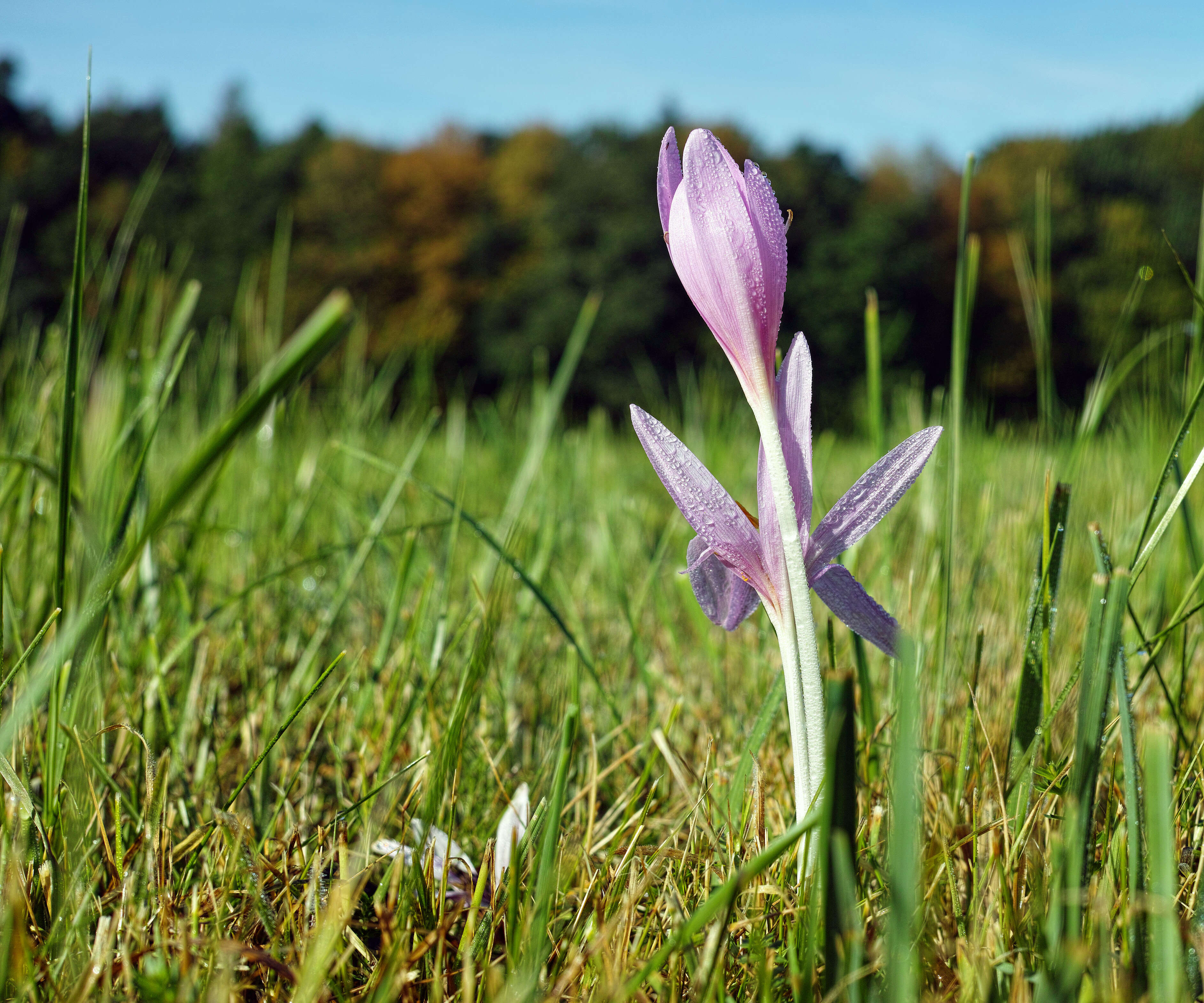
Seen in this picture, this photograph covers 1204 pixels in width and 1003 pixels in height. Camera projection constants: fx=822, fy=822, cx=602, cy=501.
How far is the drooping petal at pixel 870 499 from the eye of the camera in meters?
0.41

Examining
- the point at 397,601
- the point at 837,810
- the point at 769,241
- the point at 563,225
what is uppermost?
the point at 563,225

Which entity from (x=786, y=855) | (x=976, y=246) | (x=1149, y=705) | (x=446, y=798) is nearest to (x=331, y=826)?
(x=446, y=798)

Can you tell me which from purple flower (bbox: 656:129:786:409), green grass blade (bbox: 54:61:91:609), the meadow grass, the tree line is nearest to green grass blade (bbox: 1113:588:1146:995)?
the meadow grass

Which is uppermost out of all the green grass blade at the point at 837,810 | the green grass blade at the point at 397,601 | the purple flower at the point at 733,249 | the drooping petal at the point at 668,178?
the drooping petal at the point at 668,178

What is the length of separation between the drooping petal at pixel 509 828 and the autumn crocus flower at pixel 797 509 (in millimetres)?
219

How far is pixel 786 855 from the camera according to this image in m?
0.47

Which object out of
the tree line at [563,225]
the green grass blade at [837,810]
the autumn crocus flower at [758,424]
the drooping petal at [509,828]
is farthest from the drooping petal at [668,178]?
the tree line at [563,225]

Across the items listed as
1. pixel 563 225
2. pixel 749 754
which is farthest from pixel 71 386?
pixel 563 225

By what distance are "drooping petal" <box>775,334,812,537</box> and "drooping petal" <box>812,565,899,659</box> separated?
0.08 feet

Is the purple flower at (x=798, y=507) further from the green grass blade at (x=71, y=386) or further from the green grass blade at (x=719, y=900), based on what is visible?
the green grass blade at (x=71, y=386)

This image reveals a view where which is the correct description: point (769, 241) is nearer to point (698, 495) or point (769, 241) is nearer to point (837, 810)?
point (698, 495)

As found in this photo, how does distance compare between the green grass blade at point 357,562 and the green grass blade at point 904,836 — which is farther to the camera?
the green grass blade at point 357,562

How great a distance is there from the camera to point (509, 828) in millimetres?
557

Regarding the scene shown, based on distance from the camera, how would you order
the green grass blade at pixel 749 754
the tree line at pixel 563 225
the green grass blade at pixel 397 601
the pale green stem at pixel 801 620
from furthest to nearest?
the tree line at pixel 563 225 < the green grass blade at pixel 397 601 < the green grass blade at pixel 749 754 < the pale green stem at pixel 801 620
